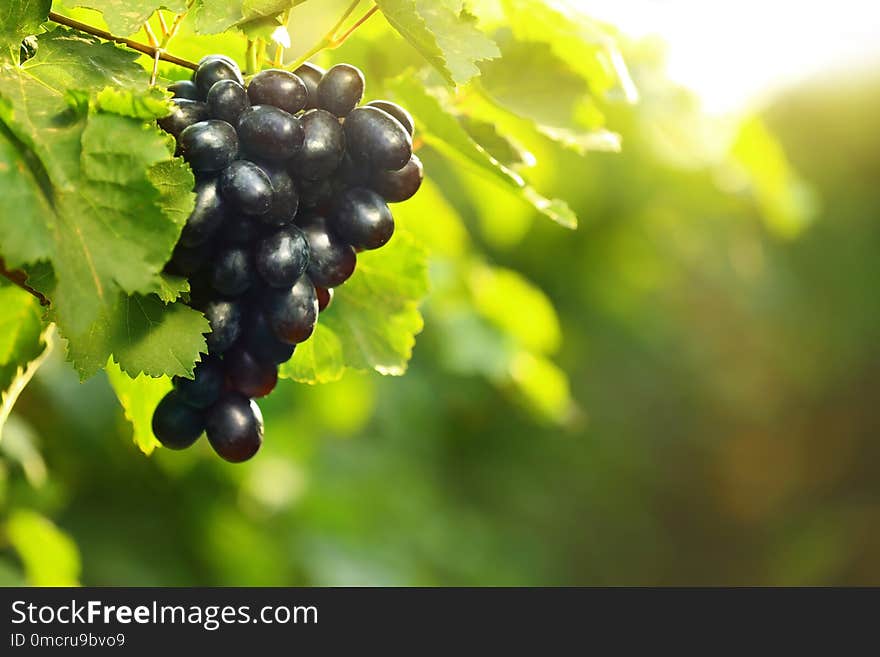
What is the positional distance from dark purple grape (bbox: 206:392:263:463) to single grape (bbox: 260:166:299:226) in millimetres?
154

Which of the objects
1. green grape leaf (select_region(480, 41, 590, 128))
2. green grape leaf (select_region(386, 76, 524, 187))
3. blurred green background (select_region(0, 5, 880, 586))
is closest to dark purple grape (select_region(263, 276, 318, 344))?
green grape leaf (select_region(386, 76, 524, 187))

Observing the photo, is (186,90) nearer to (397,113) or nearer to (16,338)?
(397,113)

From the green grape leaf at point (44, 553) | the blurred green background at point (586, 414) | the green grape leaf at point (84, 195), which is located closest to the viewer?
the green grape leaf at point (84, 195)

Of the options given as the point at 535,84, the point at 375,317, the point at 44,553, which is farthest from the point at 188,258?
the point at 44,553

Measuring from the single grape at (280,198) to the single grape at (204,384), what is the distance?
0.42 feet

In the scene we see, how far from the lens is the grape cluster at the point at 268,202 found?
0.62 meters

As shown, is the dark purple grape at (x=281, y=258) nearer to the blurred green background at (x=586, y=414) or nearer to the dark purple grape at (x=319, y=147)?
the dark purple grape at (x=319, y=147)

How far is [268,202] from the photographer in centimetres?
62

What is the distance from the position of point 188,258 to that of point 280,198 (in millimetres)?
67

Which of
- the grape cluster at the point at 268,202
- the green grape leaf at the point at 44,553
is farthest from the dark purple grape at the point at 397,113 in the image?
the green grape leaf at the point at 44,553

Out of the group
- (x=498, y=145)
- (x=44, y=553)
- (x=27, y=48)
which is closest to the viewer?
(x=27, y=48)

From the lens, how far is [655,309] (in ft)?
15.8

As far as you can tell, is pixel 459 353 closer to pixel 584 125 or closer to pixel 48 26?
pixel 584 125

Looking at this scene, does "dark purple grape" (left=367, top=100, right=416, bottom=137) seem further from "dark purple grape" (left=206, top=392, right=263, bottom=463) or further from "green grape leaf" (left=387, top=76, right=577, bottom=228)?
"dark purple grape" (left=206, top=392, right=263, bottom=463)
